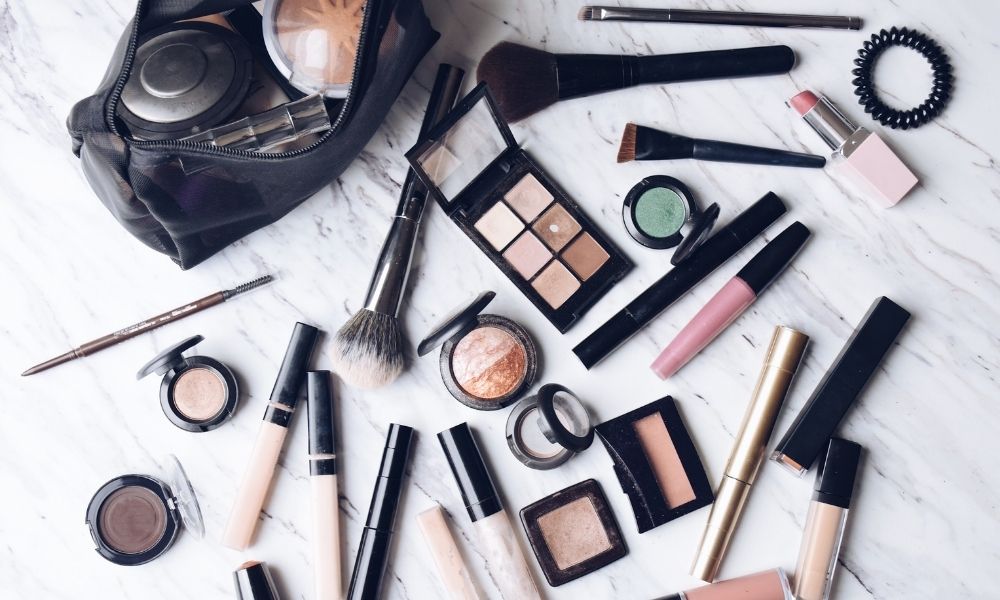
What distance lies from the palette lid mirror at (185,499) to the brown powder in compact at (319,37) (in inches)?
23.8

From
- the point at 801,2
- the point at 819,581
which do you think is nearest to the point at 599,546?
the point at 819,581

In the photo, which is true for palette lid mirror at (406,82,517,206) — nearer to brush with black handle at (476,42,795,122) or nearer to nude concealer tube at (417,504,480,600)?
brush with black handle at (476,42,795,122)

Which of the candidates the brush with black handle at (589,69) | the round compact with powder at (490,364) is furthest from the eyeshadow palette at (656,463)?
the brush with black handle at (589,69)

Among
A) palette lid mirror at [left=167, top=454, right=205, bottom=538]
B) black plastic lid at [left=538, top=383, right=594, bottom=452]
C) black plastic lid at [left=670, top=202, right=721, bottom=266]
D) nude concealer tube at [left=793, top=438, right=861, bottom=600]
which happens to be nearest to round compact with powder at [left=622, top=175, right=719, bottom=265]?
black plastic lid at [left=670, top=202, right=721, bottom=266]

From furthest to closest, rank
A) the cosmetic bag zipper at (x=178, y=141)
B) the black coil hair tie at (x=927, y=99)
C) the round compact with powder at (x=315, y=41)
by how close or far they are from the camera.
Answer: the black coil hair tie at (x=927, y=99)
the round compact with powder at (x=315, y=41)
the cosmetic bag zipper at (x=178, y=141)

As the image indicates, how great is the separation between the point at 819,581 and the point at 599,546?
0.31 metres

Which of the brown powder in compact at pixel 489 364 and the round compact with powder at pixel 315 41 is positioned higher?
the round compact with powder at pixel 315 41

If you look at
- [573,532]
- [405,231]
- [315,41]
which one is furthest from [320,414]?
[315,41]

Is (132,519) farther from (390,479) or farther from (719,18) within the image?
(719,18)

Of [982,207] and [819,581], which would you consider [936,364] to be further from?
[819,581]

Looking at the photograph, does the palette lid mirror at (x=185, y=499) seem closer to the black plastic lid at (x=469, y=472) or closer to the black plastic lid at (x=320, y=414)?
the black plastic lid at (x=320, y=414)

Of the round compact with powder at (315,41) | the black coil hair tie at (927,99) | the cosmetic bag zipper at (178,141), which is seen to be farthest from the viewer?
the black coil hair tie at (927,99)

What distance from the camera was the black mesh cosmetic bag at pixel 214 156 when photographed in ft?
3.06

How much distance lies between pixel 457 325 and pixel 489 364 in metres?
0.13
